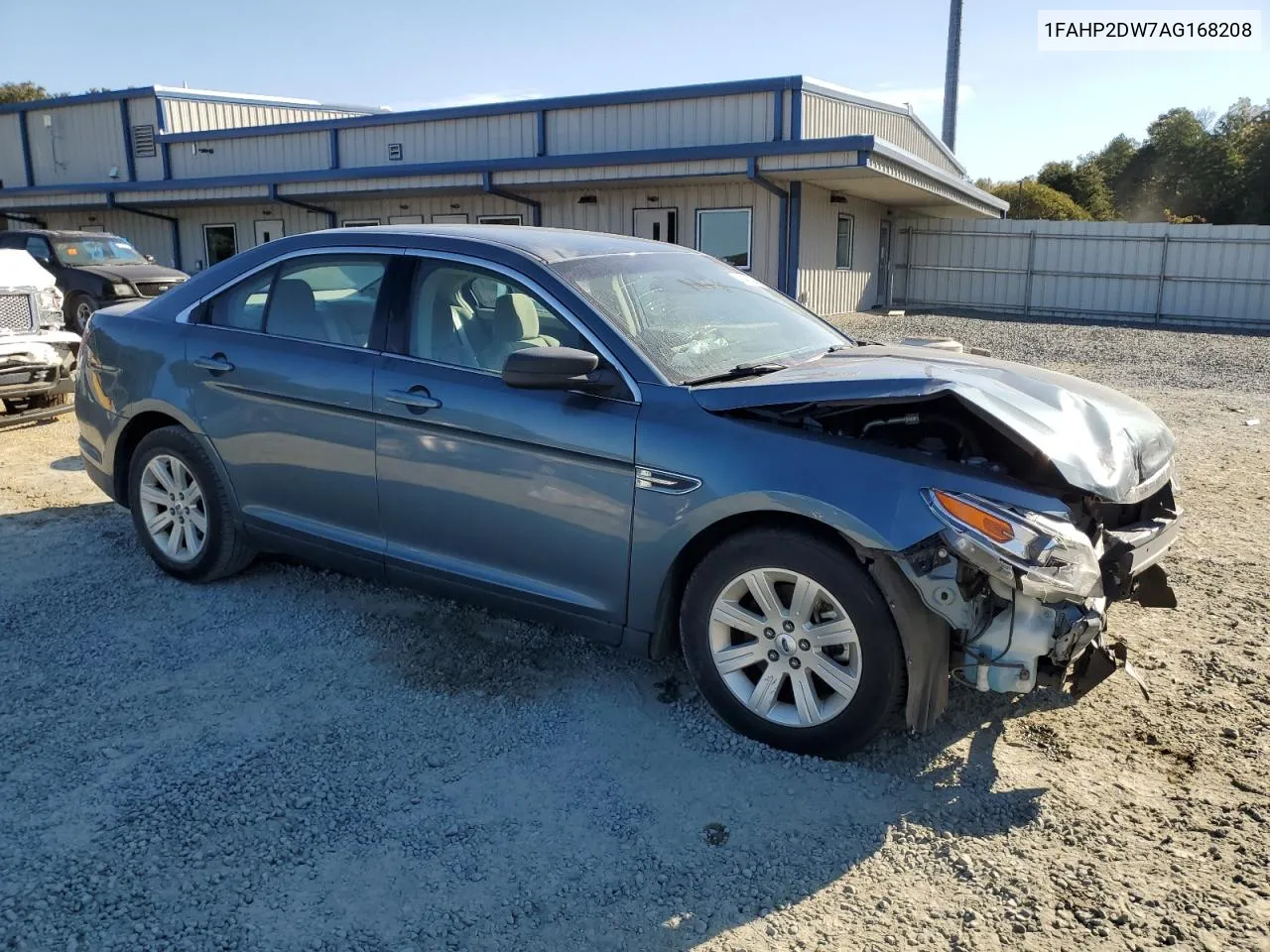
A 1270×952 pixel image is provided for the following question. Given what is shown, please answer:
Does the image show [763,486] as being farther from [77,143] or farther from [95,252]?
[77,143]

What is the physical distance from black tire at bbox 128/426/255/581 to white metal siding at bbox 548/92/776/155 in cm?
1490

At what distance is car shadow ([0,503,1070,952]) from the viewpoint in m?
2.65

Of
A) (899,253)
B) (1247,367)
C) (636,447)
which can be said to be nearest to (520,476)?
(636,447)

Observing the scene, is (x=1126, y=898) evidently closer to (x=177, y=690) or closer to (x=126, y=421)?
(x=177, y=690)

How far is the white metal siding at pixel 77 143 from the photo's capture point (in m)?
27.4

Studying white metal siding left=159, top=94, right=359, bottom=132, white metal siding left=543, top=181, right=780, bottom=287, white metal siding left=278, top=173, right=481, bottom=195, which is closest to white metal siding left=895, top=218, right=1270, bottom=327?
white metal siding left=543, top=181, right=780, bottom=287

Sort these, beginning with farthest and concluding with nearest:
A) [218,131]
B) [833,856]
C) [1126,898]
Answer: [218,131], [833,856], [1126,898]

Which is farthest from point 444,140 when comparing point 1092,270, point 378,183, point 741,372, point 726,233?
point 741,372

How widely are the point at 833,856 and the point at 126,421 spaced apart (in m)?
4.05

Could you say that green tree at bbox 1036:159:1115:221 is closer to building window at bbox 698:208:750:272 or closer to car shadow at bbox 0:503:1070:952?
building window at bbox 698:208:750:272

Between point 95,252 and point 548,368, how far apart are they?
1636cm

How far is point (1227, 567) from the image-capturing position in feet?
17.1

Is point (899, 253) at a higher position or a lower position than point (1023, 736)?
higher

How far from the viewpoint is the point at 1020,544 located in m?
2.96
